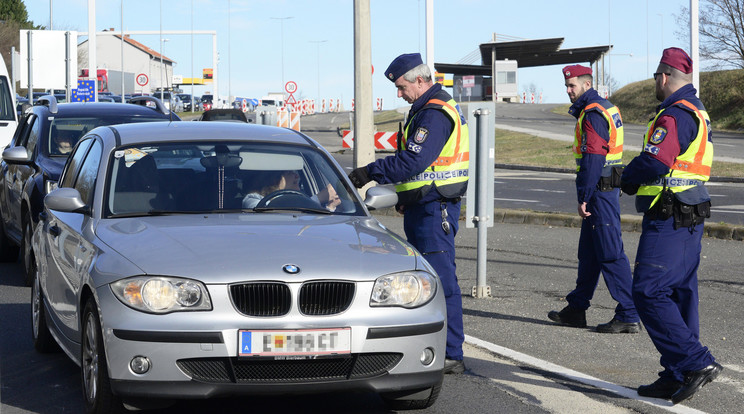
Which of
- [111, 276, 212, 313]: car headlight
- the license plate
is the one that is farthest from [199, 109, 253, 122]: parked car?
the license plate

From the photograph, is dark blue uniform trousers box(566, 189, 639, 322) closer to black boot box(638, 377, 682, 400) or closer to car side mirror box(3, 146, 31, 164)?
black boot box(638, 377, 682, 400)

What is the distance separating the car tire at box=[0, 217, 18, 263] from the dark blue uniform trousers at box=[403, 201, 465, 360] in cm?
616

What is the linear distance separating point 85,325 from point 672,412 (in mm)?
2889

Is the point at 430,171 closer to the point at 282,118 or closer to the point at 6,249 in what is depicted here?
the point at 6,249

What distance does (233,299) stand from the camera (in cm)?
460

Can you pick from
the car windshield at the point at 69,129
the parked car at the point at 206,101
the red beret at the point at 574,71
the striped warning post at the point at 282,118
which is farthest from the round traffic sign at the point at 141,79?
the red beret at the point at 574,71

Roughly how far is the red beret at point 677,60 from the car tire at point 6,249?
25.3ft

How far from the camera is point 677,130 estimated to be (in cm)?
551

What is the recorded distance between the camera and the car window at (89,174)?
6.04 m

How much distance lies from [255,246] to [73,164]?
8.75 ft

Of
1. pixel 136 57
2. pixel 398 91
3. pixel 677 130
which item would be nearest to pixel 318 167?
pixel 398 91

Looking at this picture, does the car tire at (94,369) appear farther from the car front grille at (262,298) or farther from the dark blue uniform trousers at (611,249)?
the dark blue uniform trousers at (611,249)

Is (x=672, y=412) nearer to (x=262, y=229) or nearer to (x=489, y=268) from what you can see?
(x=262, y=229)

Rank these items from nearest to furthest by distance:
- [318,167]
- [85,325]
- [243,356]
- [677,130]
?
[243,356], [85,325], [677,130], [318,167]
